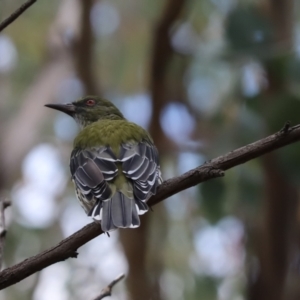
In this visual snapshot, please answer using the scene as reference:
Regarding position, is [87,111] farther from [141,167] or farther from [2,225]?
[2,225]

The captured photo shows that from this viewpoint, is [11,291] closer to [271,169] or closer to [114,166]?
[271,169]

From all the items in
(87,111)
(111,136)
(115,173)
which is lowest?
(115,173)

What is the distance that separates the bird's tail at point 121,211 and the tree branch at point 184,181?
0.88 ft

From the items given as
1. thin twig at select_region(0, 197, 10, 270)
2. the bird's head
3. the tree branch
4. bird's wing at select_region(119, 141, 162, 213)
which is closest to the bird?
bird's wing at select_region(119, 141, 162, 213)

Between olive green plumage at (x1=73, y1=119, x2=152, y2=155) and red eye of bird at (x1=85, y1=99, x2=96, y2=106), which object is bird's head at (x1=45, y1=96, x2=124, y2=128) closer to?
red eye of bird at (x1=85, y1=99, x2=96, y2=106)

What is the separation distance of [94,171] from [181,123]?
3.52 meters

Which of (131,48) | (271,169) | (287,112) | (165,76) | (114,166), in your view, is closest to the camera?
(114,166)

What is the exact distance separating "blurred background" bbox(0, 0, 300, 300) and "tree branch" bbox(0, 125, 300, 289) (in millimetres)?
2030

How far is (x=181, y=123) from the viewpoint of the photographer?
7180mm

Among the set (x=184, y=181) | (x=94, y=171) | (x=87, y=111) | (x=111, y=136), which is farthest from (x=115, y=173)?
(x=87, y=111)

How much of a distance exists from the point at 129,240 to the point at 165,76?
1576 mm

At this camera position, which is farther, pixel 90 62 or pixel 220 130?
pixel 90 62

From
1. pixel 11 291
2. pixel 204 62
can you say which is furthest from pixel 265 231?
pixel 11 291

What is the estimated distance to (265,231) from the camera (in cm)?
586
